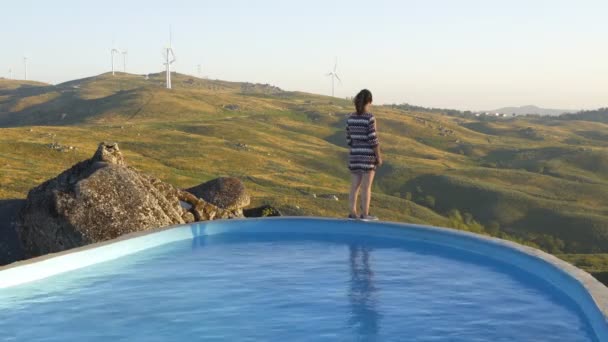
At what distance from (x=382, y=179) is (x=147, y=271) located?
375 feet

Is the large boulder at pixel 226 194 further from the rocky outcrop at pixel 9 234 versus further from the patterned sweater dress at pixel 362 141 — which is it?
the patterned sweater dress at pixel 362 141

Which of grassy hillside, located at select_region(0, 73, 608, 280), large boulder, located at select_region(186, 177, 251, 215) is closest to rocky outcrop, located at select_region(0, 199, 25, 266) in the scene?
large boulder, located at select_region(186, 177, 251, 215)

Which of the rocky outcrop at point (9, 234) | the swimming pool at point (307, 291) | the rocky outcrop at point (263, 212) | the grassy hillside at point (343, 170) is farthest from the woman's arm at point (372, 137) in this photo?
the grassy hillside at point (343, 170)

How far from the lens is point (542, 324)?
12586 mm

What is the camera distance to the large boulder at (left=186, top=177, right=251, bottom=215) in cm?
2867

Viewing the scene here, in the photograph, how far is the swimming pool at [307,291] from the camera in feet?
40.4

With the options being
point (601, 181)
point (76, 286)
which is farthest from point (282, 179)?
point (76, 286)

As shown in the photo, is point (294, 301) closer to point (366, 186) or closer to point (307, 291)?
point (307, 291)

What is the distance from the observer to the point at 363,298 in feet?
47.4

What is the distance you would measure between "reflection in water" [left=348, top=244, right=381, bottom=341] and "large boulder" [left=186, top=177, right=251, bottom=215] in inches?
403

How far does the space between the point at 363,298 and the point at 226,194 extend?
15295mm

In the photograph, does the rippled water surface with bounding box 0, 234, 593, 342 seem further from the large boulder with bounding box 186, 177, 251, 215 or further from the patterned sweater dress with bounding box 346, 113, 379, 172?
the large boulder with bounding box 186, 177, 251, 215

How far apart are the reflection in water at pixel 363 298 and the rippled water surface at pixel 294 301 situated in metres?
0.02

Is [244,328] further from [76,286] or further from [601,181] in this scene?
[601,181]
